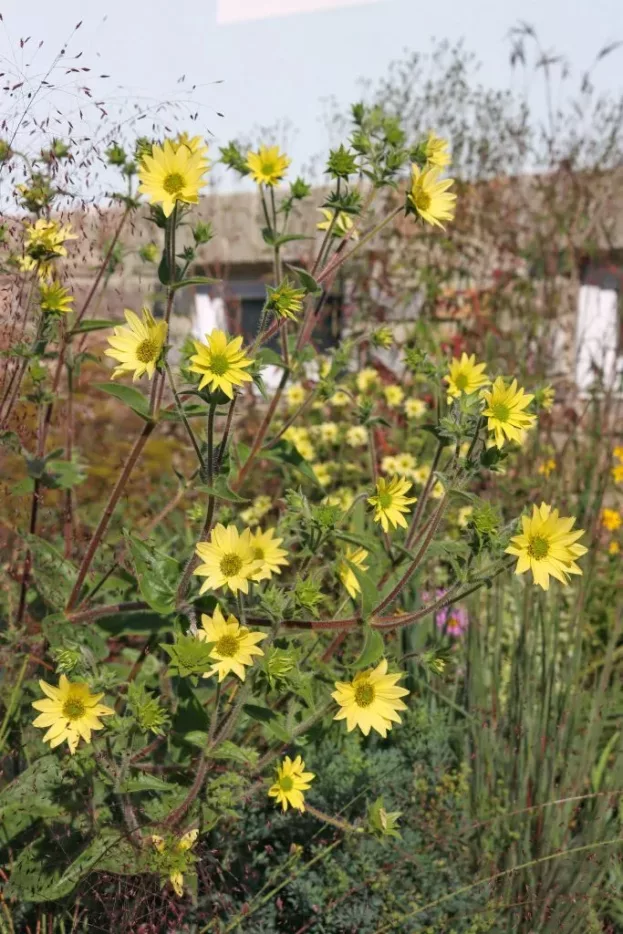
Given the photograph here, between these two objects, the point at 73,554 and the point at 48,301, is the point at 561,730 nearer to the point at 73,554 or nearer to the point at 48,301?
the point at 73,554

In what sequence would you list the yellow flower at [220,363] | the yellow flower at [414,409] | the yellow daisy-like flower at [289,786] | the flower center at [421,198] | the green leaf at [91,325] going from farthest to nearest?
the yellow flower at [414,409]
the green leaf at [91,325]
the flower center at [421,198]
the yellow daisy-like flower at [289,786]
the yellow flower at [220,363]

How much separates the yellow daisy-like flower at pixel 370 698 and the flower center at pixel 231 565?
25 centimetres

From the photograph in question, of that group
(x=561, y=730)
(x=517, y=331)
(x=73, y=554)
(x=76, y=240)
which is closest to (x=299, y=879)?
(x=561, y=730)

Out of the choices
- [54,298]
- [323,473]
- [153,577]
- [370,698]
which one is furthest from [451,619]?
[54,298]

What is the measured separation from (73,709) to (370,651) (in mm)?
446

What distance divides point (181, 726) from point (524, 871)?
0.80 meters

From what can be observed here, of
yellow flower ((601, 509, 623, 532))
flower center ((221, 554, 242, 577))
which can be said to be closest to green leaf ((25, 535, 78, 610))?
flower center ((221, 554, 242, 577))

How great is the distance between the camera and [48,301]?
6.02 feet

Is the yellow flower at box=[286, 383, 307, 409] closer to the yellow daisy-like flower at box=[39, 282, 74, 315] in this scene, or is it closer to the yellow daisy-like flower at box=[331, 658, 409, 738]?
the yellow daisy-like flower at box=[39, 282, 74, 315]

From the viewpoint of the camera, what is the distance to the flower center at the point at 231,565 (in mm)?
1435

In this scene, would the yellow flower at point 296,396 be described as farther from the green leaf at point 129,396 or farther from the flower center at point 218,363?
the flower center at point 218,363

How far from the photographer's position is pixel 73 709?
1.47m

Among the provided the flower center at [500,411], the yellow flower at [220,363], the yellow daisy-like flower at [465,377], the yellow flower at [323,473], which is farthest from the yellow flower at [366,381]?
the yellow flower at [220,363]

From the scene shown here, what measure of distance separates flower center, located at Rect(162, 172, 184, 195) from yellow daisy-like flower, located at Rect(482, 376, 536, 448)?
0.54 metres
